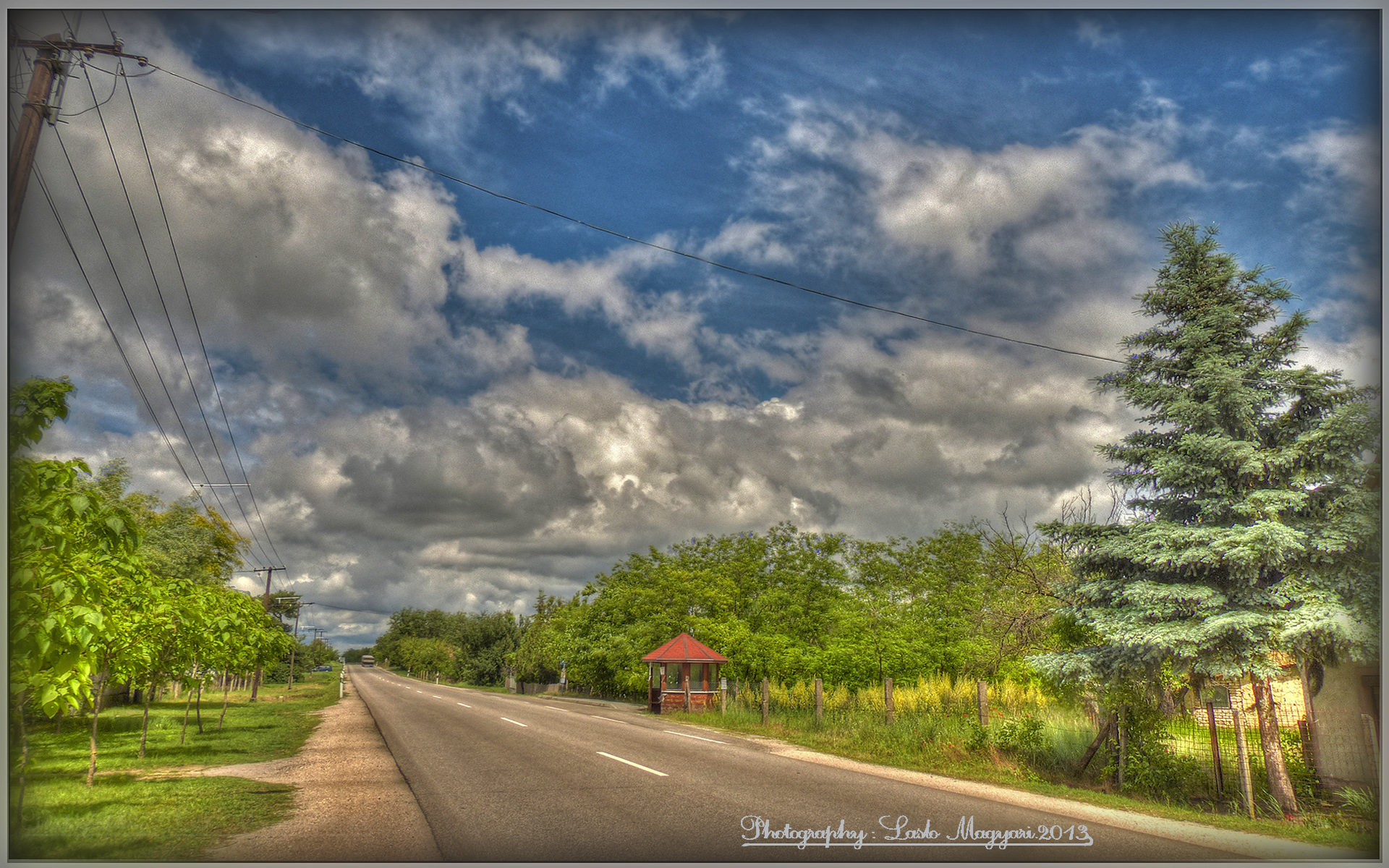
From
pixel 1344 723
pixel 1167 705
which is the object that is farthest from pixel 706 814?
pixel 1344 723

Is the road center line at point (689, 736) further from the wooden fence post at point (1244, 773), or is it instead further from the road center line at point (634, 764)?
the wooden fence post at point (1244, 773)

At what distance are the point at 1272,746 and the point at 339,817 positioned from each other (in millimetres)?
12012

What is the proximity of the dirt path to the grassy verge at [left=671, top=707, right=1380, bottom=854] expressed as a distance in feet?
28.4

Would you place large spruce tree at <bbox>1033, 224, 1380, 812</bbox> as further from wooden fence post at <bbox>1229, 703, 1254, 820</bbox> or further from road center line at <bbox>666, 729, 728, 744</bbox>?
road center line at <bbox>666, 729, 728, 744</bbox>

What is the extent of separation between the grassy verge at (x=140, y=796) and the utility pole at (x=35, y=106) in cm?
513

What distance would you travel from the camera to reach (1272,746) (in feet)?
32.1

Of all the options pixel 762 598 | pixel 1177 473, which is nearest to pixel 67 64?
pixel 1177 473

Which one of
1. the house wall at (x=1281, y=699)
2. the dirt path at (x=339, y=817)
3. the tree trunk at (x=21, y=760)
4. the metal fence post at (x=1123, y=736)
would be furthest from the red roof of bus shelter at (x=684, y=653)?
the tree trunk at (x=21, y=760)

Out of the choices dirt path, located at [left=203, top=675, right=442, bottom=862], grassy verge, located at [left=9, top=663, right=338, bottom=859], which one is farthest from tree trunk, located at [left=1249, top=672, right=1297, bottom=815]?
grassy verge, located at [left=9, top=663, right=338, bottom=859]

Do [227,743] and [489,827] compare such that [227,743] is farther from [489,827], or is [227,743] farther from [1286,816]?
[1286,816]

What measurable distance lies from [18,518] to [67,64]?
548 cm

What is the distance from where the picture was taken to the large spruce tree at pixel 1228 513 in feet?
30.3

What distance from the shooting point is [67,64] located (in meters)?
7.59

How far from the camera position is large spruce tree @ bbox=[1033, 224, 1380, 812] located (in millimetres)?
9227
